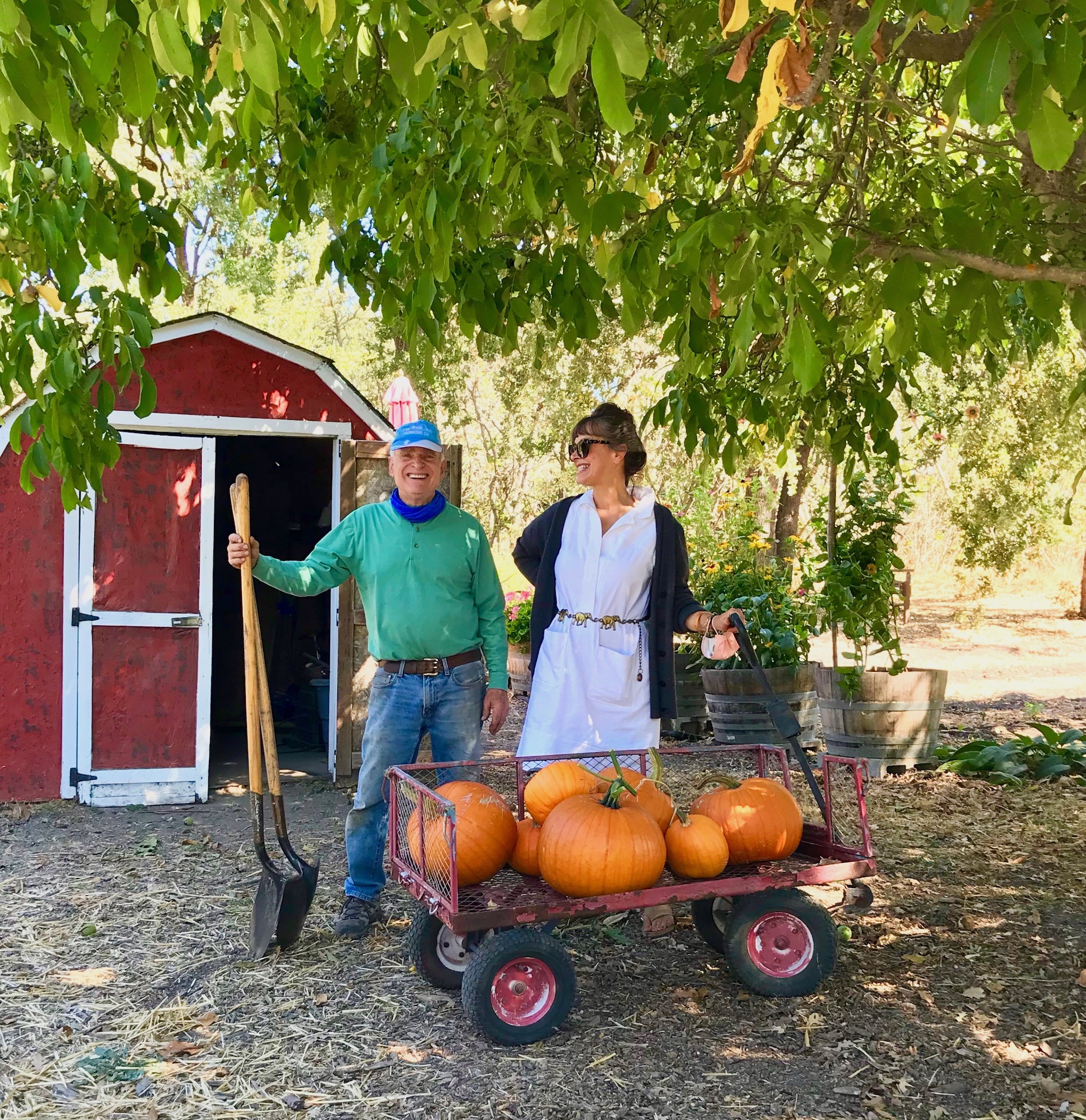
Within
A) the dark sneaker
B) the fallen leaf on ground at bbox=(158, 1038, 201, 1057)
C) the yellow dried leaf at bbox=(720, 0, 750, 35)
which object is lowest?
the fallen leaf on ground at bbox=(158, 1038, 201, 1057)

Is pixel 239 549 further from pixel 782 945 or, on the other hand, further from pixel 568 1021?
pixel 782 945

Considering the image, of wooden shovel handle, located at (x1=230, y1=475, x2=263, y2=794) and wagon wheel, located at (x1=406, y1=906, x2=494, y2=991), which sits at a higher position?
wooden shovel handle, located at (x1=230, y1=475, x2=263, y2=794)

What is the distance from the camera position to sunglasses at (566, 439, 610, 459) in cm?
391

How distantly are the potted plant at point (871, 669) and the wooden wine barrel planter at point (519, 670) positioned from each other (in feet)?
11.6

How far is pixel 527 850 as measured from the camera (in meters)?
3.45

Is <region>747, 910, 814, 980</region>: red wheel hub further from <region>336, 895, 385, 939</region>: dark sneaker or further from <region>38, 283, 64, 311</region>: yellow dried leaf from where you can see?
<region>38, 283, 64, 311</region>: yellow dried leaf

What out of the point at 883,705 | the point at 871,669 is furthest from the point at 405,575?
the point at 871,669

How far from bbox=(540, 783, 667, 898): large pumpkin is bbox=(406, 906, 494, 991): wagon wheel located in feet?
2.06

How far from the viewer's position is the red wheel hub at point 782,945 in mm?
3582

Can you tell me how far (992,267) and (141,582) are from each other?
529 cm

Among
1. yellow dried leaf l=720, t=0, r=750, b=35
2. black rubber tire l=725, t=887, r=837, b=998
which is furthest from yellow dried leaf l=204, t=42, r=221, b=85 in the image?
black rubber tire l=725, t=887, r=837, b=998

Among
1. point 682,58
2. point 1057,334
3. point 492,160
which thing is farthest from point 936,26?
point 1057,334

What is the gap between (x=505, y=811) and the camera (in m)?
3.44

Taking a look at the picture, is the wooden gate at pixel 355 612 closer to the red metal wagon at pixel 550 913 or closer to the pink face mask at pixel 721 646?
the red metal wagon at pixel 550 913
